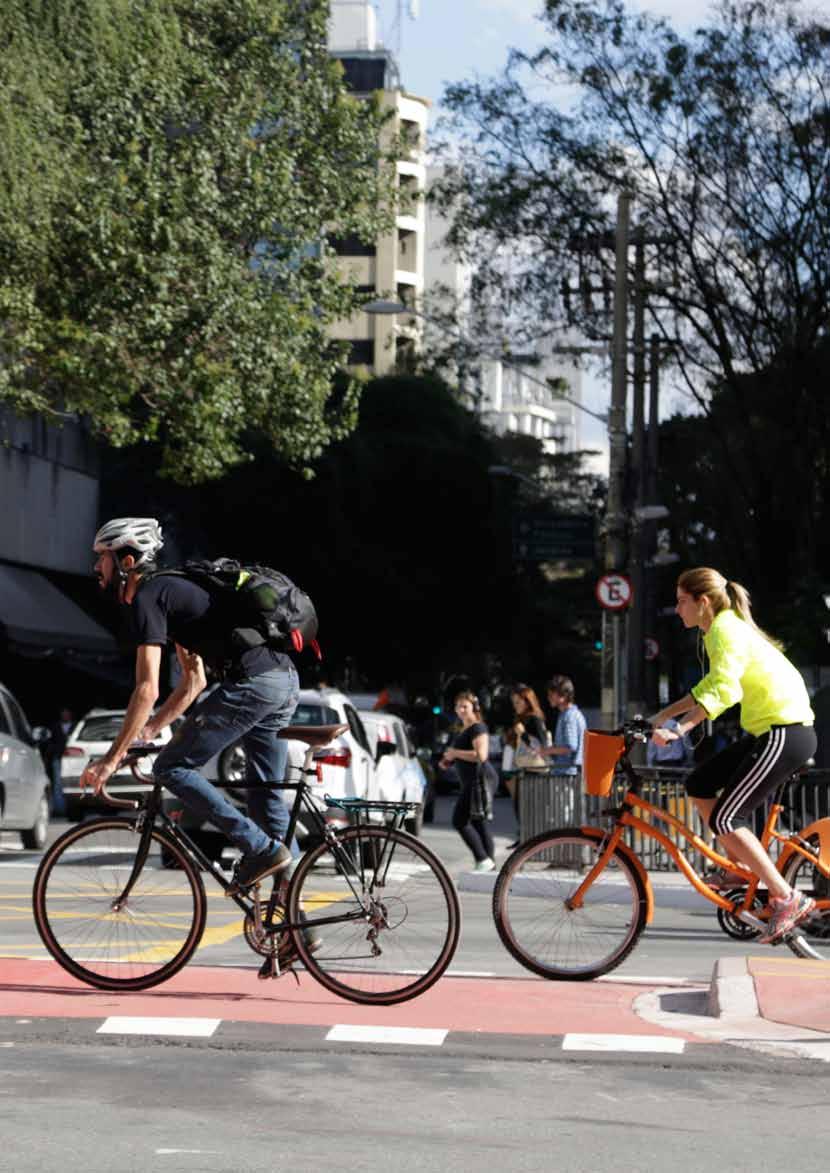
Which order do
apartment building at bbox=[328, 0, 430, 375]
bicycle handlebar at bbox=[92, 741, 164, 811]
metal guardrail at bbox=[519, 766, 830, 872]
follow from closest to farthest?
1. bicycle handlebar at bbox=[92, 741, 164, 811]
2. metal guardrail at bbox=[519, 766, 830, 872]
3. apartment building at bbox=[328, 0, 430, 375]

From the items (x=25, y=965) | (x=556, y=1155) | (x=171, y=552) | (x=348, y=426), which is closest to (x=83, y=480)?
(x=171, y=552)

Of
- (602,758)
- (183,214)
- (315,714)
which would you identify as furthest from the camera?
(183,214)

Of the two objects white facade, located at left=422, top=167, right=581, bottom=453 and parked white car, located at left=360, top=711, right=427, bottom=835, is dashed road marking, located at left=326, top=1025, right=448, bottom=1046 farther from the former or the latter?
white facade, located at left=422, top=167, right=581, bottom=453

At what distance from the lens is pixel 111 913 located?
348 inches

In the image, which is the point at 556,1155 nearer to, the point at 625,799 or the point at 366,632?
the point at 625,799

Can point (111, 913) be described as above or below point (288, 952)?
above

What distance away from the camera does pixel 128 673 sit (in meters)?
49.0

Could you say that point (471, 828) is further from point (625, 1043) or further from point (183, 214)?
point (183, 214)

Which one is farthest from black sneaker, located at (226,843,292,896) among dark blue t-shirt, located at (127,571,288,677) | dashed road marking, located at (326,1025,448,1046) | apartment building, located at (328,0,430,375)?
apartment building, located at (328,0,430,375)

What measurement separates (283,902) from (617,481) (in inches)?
848

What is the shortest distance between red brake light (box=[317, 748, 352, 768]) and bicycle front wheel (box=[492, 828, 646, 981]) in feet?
33.0

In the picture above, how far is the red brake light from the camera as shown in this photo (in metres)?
19.8

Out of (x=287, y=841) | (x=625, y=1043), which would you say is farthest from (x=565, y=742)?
(x=625, y=1043)

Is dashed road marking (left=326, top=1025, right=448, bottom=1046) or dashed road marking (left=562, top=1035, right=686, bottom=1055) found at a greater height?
dashed road marking (left=326, top=1025, right=448, bottom=1046)
